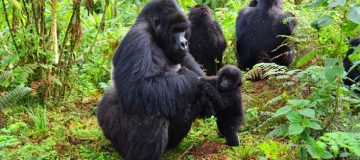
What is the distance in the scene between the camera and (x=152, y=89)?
3594 millimetres

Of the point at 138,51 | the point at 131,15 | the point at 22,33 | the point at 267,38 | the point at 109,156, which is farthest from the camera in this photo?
the point at 131,15

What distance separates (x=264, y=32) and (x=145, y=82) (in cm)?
313

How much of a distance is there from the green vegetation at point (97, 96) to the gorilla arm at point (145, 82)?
554mm

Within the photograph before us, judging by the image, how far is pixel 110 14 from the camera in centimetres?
750

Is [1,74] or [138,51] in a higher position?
[138,51]

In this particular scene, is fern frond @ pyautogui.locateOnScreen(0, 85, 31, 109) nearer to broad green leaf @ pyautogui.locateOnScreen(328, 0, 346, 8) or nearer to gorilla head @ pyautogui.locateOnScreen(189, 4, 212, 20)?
gorilla head @ pyautogui.locateOnScreen(189, 4, 212, 20)

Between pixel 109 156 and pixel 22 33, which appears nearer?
pixel 109 156

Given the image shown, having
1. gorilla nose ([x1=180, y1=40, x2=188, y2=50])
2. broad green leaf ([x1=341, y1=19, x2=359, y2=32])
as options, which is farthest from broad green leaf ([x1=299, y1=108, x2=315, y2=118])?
gorilla nose ([x1=180, y1=40, x2=188, y2=50])

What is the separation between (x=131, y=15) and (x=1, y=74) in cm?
307

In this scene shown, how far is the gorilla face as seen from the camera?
3.79 metres

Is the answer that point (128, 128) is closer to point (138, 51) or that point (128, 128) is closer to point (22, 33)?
point (138, 51)

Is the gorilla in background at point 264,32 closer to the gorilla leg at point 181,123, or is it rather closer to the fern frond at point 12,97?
the gorilla leg at point 181,123

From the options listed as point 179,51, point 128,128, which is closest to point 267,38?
point 179,51

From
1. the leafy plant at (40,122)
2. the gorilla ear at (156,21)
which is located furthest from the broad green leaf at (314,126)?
the leafy plant at (40,122)
